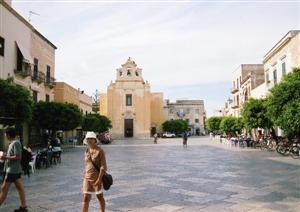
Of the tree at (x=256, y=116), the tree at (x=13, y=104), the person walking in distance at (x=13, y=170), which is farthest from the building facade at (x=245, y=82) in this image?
the person walking in distance at (x=13, y=170)

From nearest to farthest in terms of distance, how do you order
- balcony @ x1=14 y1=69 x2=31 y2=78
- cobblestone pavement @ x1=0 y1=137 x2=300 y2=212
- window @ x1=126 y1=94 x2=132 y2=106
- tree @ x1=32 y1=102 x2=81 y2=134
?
cobblestone pavement @ x1=0 y1=137 x2=300 y2=212 < balcony @ x1=14 y1=69 x2=31 y2=78 < tree @ x1=32 y1=102 x2=81 y2=134 < window @ x1=126 y1=94 x2=132 y2=106

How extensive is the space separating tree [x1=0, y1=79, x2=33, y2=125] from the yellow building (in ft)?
144

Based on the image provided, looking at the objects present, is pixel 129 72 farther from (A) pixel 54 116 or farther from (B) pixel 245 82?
(A) pixel 54 116

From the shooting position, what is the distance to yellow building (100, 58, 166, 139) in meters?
59.8

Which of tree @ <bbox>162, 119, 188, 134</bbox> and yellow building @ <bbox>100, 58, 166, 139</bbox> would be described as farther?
tree @ <bbox>162, 119, 188, 134</bbox>

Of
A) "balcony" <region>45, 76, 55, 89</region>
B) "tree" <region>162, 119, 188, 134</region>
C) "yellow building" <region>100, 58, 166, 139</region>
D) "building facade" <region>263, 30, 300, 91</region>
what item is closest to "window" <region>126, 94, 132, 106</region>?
"yellow building" <region>100, 58, 166, 139</region>

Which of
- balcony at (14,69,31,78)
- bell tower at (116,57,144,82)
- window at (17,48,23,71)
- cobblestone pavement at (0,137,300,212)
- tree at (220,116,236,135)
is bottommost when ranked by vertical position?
cobblestone pavement at (0,137,300,212)

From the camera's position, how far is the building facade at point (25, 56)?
2159cm

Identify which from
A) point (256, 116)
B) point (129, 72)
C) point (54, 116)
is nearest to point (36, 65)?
point (54, 116)

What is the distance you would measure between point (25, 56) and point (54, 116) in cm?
443

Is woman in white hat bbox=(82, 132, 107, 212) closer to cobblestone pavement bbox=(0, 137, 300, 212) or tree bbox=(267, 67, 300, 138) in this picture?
cobblestone pavement bbox=(0, 137, 300, 212)

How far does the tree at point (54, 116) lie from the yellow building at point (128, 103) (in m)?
34.2

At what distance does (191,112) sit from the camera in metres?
88.3

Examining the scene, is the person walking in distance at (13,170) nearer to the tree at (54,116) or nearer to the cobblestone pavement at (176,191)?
the cobblestone pavement at (176,191)
